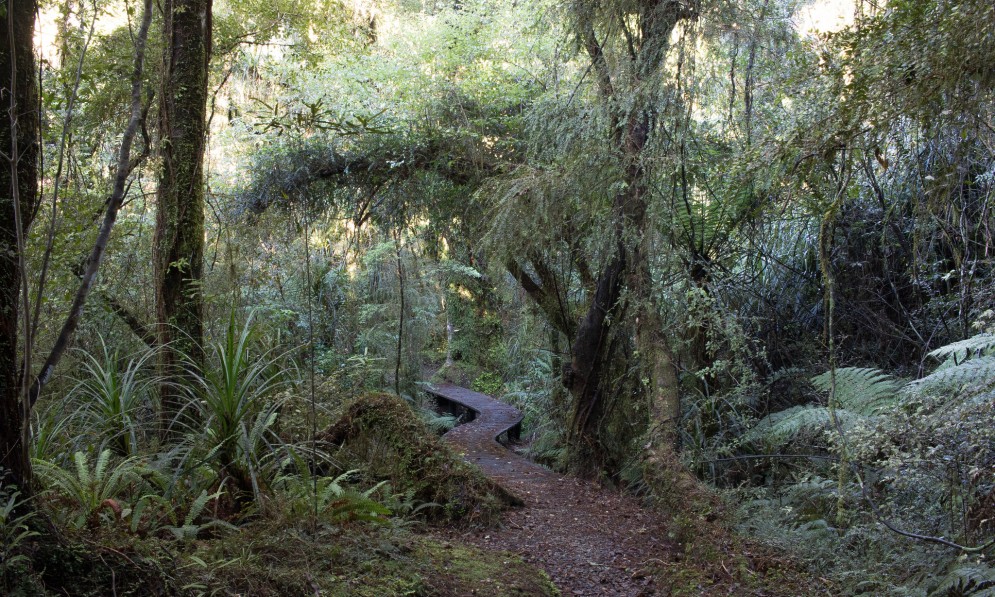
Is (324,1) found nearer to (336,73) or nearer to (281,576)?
(336,73)

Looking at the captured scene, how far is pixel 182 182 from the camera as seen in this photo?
4602 mm

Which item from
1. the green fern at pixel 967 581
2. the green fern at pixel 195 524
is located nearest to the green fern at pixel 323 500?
the green fern at pixel 195 524

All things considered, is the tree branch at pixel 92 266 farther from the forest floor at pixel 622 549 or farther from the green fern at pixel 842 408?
the green fern at pixel 842 408

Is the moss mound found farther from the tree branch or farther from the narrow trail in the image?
the tree branch

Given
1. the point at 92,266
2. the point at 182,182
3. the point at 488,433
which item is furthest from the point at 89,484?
the point at 488,433

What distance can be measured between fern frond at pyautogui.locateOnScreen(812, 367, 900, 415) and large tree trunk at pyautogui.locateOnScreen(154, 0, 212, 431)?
4963 mm

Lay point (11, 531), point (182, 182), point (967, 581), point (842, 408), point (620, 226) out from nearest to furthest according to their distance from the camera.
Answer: point (11, 531)
point (967, 581)
point (182, 182)
point (842, 408)
point (620, 226)

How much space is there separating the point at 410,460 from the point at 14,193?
3559 mm

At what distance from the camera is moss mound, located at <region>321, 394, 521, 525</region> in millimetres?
4992

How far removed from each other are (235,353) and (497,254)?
15.2ft

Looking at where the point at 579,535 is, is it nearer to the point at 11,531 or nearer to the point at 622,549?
the point at 622,549

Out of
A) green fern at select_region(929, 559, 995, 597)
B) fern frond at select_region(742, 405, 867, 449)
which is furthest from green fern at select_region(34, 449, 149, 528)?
fern frond at select_region(742, 405, 867, 449)

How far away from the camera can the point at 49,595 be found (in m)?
1.84

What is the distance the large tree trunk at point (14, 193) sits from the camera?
200cm
